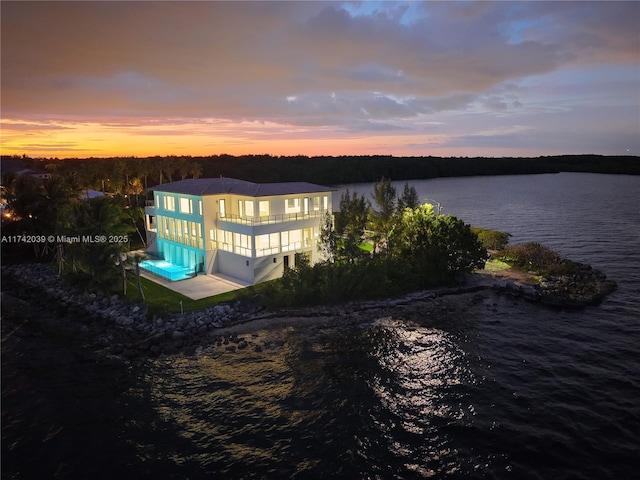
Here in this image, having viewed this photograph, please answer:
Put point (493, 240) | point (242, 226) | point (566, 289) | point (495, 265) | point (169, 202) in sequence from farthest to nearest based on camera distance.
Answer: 1. point (493, 240)
2. point (495, 265)
3. point (169, 202)
4. point (566, 289)
5. point (242, 226)

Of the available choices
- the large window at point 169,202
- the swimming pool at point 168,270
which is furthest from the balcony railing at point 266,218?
the large window at point 169,202

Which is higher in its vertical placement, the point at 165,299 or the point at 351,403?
the point at 165,299

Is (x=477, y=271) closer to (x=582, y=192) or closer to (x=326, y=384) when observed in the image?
(x=326, y=384)

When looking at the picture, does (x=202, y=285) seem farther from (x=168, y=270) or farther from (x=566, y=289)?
(x=566, y=289)

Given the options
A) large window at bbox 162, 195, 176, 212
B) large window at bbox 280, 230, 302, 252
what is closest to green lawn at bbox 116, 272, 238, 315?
large window at bbox 280, 230, 302, 252

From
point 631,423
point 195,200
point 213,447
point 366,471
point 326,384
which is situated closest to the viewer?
point 366,471

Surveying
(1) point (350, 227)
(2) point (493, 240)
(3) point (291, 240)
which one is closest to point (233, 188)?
(3) point (291, 240)

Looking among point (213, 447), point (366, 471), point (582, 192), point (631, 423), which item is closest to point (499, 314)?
point (631, 423)
